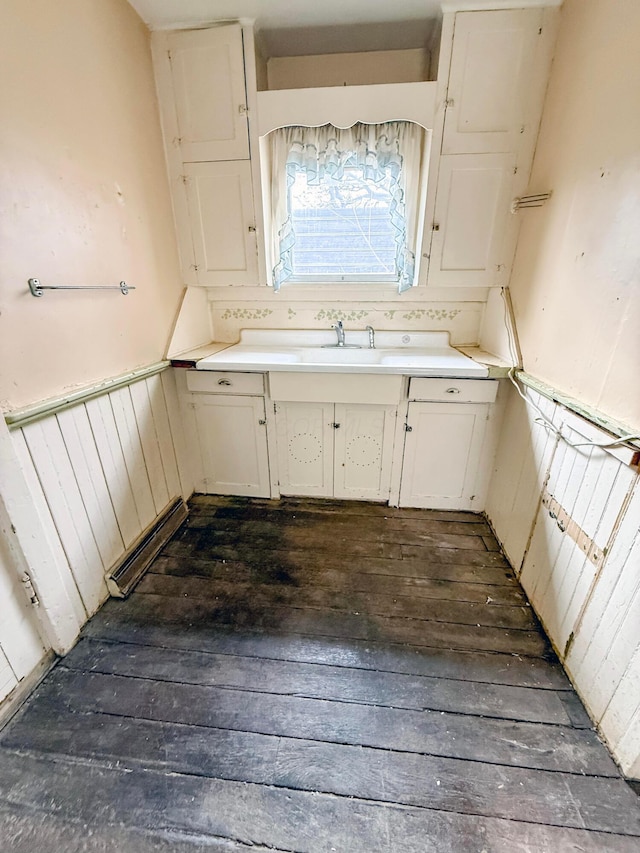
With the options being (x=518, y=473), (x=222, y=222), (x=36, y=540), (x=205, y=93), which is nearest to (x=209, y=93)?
(x=205, y=93)

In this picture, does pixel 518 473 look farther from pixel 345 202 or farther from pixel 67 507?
pixel 67 507

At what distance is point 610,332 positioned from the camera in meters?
1.19

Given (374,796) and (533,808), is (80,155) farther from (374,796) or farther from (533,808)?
(533,808)

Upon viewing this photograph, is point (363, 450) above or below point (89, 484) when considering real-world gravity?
below

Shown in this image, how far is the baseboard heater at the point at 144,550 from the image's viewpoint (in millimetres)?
1611

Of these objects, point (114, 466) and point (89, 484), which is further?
point (114, 466)

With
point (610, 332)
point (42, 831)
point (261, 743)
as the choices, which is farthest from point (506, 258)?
point (42, 831)

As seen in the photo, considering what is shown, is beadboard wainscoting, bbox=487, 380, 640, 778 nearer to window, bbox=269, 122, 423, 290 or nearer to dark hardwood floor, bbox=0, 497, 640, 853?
dark hardwood floor, bbox=0, 497, 640, 853

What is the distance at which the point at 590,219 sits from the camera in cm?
130

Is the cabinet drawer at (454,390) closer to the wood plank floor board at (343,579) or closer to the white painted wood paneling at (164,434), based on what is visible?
the wood plank floor board at (343,579)

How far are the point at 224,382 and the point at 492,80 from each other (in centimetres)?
190

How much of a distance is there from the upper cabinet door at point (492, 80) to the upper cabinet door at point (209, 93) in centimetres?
100

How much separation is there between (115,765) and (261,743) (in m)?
0.42

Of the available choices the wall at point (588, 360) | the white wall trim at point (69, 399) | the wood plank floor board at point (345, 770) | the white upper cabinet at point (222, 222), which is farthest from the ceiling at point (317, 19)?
the wood plank floor board at point (345, 770)
